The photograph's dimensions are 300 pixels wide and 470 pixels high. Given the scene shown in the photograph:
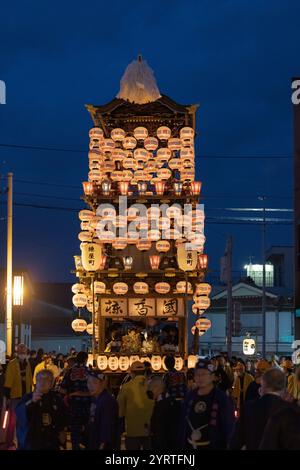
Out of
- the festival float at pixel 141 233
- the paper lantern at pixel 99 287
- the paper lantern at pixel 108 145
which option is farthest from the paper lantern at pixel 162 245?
the paper lantern at pixel 108 145

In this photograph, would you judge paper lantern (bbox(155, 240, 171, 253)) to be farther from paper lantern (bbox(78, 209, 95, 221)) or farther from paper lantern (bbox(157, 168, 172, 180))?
paper lantern (bbox(78, 209, 95, 221))

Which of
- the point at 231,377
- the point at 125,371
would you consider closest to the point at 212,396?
the point at 231,377

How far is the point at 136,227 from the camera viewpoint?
32844mm

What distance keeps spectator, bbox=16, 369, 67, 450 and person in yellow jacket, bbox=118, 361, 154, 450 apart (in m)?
2.69

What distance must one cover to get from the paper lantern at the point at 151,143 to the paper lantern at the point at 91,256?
446 centimetres

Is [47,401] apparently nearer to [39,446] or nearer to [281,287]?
[39,446]

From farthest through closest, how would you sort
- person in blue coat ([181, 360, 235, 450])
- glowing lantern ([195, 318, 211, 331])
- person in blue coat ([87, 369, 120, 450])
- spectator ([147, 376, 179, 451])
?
glowing lantern ([195, 318, 211, 331]), spectator ([147, 376, 179, 451]), person in blue coat ([87, 369, 120, 450]), person in blue coat ([181, 360, 235, 450])

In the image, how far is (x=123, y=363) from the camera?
30109mm

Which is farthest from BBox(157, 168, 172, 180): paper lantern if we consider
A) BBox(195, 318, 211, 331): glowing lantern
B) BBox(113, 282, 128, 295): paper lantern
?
BBox(195, 318, 211, 331): glowing lantern

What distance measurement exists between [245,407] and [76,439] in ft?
17.0

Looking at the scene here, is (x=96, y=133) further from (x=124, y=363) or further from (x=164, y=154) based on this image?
(x=124, y=363)

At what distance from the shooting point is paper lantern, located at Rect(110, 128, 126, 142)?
33.3 metres

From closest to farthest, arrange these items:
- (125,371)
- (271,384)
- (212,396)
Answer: (271,384)
(212,396)
(125,371)

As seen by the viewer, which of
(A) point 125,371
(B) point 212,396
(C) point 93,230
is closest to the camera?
(B) point 212,396
